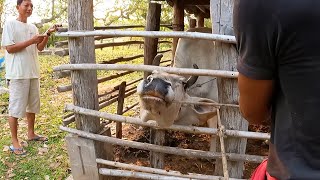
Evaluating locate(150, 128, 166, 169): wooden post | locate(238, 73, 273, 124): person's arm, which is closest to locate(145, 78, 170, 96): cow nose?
locate(150, 128, 166, 169): wooden post

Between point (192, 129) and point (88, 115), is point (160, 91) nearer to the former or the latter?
point (192, 129)

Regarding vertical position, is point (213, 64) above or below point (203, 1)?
below

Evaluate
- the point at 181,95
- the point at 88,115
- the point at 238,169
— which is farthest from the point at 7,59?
the point at 238,169

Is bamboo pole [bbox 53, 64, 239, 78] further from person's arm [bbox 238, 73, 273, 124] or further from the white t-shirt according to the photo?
the white t-shirt

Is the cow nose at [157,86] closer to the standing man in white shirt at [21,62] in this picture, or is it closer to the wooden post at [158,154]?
the wooden post at [158,154]

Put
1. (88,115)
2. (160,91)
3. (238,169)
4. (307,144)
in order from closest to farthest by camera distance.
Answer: (307,144) < (160,91) < (238,169) < (88,115)

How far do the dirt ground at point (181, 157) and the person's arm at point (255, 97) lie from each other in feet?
9.33

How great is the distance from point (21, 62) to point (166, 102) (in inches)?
102

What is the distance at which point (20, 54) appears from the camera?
177 inches

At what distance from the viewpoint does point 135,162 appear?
453 centimetres

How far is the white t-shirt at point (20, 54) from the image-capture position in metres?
4.32

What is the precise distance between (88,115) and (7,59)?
76.1 inches

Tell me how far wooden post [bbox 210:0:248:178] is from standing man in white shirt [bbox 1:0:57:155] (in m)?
2.34

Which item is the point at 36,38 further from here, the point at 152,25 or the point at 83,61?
the point at 152,25
